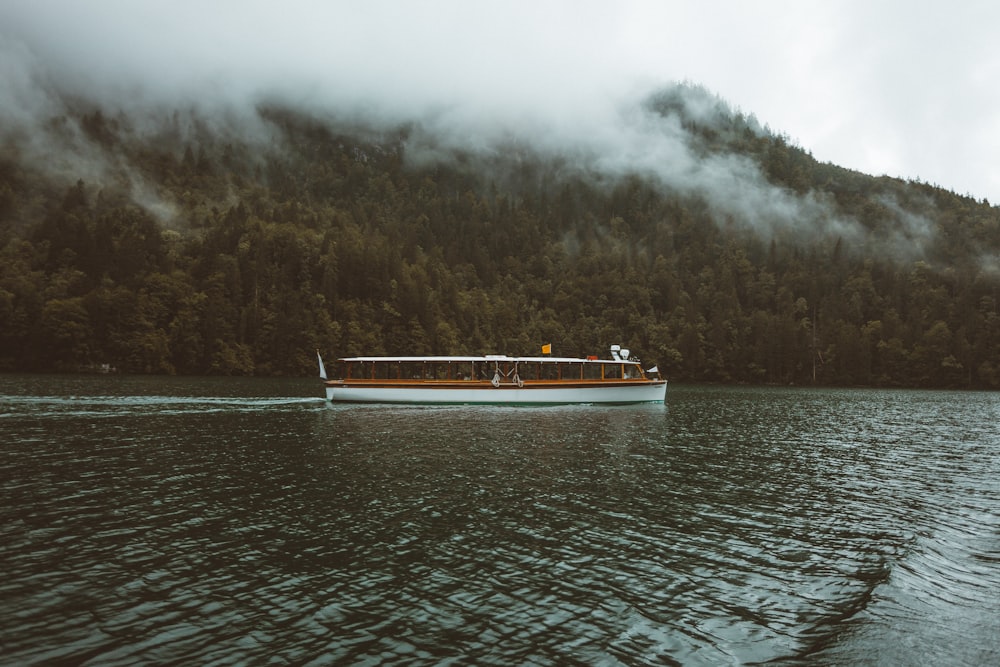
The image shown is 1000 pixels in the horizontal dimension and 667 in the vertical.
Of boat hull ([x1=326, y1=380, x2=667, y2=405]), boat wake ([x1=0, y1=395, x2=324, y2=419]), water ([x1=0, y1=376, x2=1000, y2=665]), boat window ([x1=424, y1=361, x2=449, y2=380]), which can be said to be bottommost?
water ([x1=0, y1=376, x2=1000, y2=665])

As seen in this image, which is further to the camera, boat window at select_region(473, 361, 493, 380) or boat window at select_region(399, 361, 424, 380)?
boat window at select_region(399, 361, 424, 380)

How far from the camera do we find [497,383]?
6800 cm

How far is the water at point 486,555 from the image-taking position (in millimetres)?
11477

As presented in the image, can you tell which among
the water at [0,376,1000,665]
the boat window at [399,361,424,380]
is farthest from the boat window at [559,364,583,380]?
the water at [0,376,1000,665]

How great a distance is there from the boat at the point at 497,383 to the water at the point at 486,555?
32.1 m

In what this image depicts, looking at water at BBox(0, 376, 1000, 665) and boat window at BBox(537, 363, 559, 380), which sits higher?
boat window at BBox(537, 363, 559, 380)

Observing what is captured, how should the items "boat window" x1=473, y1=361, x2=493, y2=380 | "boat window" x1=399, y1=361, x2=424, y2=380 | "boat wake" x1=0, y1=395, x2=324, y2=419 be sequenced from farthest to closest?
"boat window" x1=399, y1=361, x2=424, y2=380 → "boat window" x1=473, y1=361, x2=493, y2=380 → "boat wake" x1=0, y1=395, x2=324, y2=419

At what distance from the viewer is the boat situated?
2675 inches

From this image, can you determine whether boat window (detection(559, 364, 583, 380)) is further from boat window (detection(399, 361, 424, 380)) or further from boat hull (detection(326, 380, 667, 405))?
boat window (detection(399, 361, 424, 380))

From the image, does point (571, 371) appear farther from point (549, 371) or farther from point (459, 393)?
point (459, 393)

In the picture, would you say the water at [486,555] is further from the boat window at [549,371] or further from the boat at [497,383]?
the boat window at [549,371]

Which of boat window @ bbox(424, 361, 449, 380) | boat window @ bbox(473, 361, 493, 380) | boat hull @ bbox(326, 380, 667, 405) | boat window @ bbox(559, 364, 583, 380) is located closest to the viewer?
boat hull @ bbox(326, 380, 667, 405)

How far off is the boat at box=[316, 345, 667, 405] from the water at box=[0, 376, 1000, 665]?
3212 cm

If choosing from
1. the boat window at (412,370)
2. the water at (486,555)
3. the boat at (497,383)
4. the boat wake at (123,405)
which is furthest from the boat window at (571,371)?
the water at (486,555)
